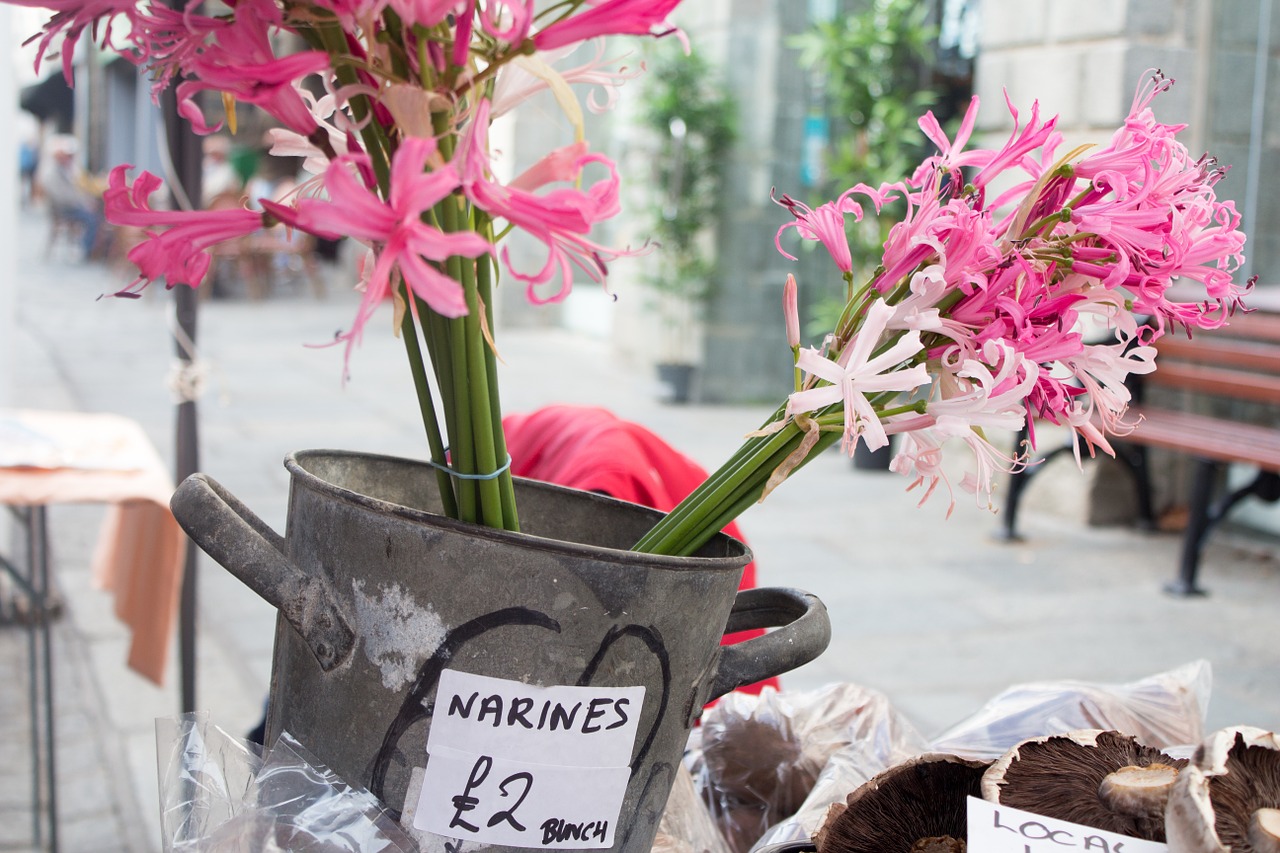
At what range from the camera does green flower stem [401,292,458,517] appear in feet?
2.61

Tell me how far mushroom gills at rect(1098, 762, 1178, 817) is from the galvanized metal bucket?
23 cm

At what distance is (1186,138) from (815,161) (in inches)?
119

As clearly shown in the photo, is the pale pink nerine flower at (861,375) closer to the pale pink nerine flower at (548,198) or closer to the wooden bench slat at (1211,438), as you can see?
the pale pink nerine flower at (548,198)

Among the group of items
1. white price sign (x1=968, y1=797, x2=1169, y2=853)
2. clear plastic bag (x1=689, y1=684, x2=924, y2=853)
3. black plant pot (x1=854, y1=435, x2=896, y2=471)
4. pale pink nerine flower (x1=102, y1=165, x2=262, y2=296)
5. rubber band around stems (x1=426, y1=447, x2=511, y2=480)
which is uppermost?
pale pink nerine flower (x1=102, y1=165, x2=262, y2=296)

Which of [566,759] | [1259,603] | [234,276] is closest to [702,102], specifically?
[1259,603]

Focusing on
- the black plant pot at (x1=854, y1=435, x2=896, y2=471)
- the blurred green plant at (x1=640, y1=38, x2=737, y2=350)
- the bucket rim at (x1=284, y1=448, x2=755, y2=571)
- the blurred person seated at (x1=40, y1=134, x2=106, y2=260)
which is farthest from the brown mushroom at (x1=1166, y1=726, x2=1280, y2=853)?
the blurred person seated at (x1=40, y1=134, x2=106, y2=260)

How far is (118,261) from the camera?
50.5ft

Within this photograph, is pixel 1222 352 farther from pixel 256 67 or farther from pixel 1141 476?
pixel 256 67

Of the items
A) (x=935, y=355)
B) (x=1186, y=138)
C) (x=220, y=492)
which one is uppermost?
(x=1186, y=138)

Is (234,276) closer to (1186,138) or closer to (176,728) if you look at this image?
(1186,138)

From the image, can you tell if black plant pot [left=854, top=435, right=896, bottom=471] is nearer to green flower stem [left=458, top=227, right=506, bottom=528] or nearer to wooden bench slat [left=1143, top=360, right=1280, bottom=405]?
wooden bench slat [left=1143, top=360, right=1280, bottom=405]

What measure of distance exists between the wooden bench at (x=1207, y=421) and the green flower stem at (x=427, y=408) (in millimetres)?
3287

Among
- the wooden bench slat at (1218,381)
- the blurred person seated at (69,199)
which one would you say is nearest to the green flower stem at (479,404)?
the wooden bench slat at (1218,381)

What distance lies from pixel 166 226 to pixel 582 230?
0.87 ft
